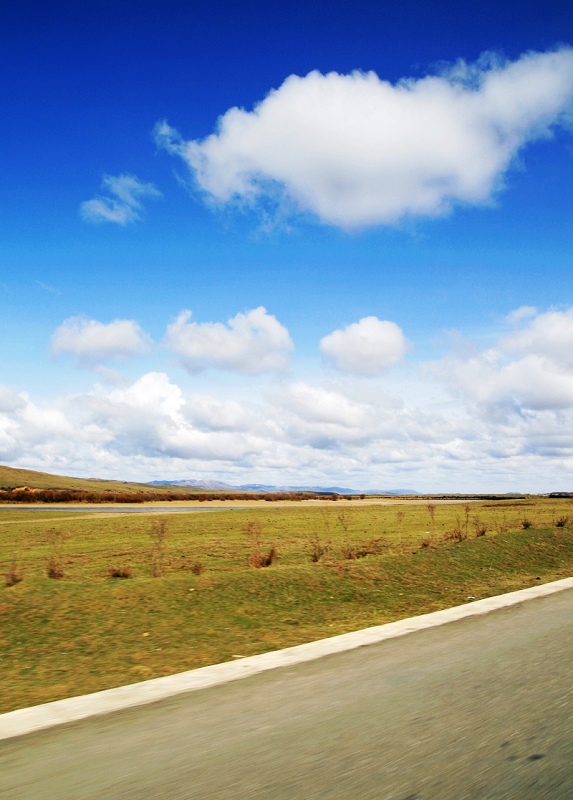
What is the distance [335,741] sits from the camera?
4.07 m

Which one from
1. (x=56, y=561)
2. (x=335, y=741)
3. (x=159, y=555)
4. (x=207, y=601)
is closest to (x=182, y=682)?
(x=335, y=741)

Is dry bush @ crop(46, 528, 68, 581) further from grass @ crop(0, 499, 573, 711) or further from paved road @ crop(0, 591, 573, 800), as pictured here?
paved road @ crop(0, 591, 573, 800)

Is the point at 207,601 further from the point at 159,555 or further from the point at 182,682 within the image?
the point at 159,555

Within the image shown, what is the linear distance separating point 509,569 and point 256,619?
7.79 meters

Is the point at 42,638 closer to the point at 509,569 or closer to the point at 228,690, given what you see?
the point at 228,690

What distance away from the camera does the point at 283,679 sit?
5.63 meters

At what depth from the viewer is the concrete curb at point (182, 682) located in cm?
471

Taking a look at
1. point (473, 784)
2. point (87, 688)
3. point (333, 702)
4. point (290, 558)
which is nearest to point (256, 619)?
point (87, 688)

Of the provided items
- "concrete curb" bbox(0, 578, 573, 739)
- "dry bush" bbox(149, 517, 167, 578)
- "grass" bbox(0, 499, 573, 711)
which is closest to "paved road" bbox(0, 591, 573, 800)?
"concrete curb" bbox(0, 578, 573, 739)

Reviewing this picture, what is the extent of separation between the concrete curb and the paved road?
0.18m

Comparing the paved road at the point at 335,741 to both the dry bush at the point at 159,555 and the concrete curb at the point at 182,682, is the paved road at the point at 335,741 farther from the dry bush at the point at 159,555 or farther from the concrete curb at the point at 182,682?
the dry bush at the point at 159,555

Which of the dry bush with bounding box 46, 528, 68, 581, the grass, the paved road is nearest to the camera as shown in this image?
the paved road

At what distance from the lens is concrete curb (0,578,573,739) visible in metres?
4.71

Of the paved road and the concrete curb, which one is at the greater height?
the paved road
